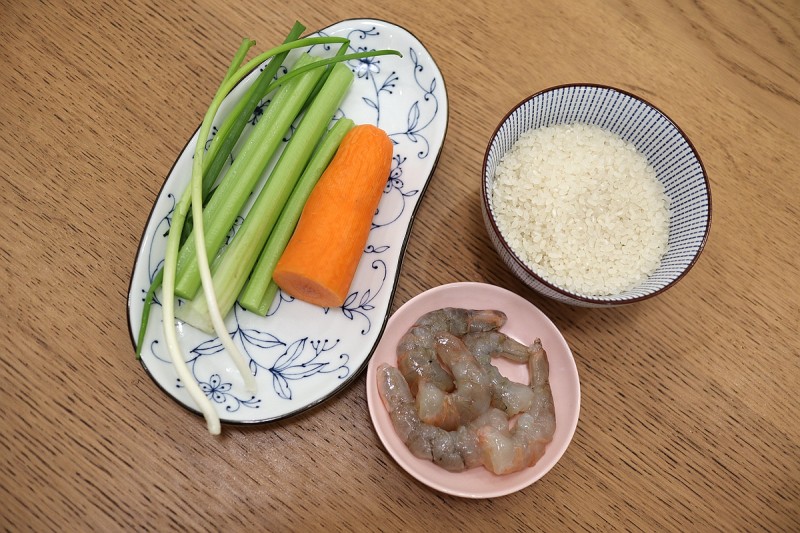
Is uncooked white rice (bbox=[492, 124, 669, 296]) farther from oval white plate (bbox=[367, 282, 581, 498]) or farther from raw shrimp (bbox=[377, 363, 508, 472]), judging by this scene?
raw shrimp (bbox=[377, 363, 508, 472])

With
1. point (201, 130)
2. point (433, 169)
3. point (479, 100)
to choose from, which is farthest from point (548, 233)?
point (201, 130)

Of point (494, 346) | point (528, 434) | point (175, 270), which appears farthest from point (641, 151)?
point (175, 270)

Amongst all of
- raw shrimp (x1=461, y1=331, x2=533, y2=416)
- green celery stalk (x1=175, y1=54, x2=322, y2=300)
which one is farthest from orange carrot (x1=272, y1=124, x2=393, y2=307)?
raw shrimp (x1=461, y1=331, x2=533, y2=416)

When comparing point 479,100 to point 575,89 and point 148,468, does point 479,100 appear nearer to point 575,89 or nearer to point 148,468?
point 575,89

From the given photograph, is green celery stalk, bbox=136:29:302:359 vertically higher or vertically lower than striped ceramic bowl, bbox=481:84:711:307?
lower

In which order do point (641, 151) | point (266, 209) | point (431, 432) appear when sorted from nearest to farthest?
1. point (431, 432)
2. point (266, 209)
3. point (641, 151)

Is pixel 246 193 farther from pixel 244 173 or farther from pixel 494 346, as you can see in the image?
pixel 494 346

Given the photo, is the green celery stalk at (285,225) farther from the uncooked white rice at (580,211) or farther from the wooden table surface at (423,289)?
the uncooked white rice at (580,211)
